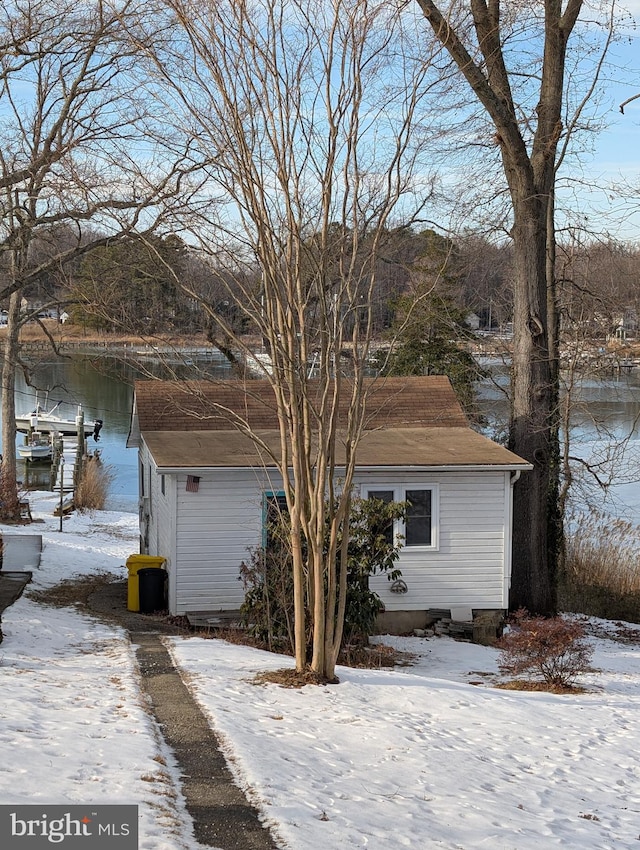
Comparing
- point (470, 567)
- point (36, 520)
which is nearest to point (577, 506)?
point (470, 567)

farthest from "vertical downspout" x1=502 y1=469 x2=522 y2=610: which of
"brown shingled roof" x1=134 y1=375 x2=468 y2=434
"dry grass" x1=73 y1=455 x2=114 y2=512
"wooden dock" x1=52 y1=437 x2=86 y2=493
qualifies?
"wooden dock" x1=52 y1=437 x2=86 y2=493

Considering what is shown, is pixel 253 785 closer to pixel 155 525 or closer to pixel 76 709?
pixel 76 709

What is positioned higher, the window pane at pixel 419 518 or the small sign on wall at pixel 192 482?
the small sign on wall at pixel 192 482

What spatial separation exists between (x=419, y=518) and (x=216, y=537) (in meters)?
3.17

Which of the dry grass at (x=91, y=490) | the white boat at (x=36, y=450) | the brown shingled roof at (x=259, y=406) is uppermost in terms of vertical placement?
the brown shingled roof at (x=259, y=406)

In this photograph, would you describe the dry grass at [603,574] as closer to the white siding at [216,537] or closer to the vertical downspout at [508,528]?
the vertical downspout at [508,528]

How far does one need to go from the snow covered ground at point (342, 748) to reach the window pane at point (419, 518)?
2.79m

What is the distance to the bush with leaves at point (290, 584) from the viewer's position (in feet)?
39.5

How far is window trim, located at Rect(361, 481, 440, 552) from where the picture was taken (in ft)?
48.0

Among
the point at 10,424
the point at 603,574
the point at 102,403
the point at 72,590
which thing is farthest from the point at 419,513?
the point at 102,403

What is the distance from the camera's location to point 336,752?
755 cm

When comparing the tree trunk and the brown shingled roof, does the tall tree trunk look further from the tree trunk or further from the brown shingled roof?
the tree trunk

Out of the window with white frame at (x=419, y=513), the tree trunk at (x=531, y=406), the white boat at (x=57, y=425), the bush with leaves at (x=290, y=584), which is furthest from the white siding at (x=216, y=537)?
the white boat at (x=57, y=425)

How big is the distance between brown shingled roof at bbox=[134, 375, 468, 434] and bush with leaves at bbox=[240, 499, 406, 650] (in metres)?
3.41
